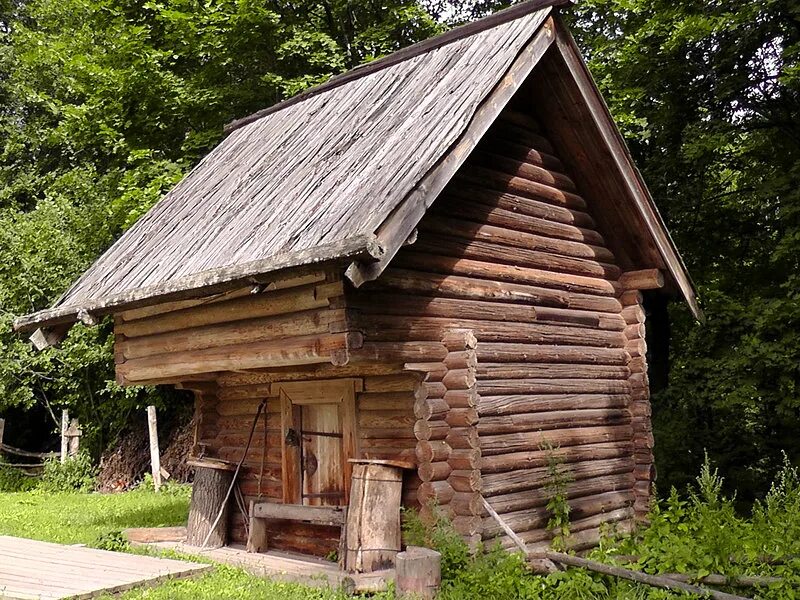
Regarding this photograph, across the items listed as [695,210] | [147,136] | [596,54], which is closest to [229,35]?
[147,136]

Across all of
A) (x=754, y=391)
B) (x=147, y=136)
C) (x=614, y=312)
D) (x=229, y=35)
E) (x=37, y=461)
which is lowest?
(x=37, y=461)

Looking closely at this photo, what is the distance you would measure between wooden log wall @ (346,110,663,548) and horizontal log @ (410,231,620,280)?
2 cm

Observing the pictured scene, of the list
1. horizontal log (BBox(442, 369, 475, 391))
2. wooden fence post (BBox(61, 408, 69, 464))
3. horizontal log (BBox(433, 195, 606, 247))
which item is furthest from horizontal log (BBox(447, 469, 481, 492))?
wooden fence post (BBox(61, 408, 69, 464))

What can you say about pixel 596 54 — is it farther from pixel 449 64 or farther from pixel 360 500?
pixel 360 500

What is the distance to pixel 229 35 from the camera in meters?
19.1

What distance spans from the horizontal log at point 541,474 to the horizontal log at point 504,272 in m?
2.06

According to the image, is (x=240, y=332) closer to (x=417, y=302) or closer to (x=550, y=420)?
(x=417, y=302)

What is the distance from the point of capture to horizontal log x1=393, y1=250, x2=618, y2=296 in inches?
318

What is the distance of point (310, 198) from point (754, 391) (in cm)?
780

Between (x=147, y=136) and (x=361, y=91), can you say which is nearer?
(x=361, y=91)

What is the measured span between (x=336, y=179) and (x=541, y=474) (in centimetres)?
383

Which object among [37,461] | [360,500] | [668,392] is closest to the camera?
[360,500]

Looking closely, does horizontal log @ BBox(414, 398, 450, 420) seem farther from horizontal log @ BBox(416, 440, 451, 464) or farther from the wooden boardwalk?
the wooden boardwalk

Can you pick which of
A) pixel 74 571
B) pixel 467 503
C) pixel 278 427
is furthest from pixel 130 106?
pixel 467 503
